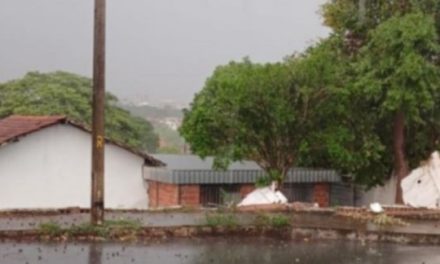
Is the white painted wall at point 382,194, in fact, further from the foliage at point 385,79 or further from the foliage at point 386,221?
the foliage at point 386,221

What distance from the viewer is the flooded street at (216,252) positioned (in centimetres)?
1098

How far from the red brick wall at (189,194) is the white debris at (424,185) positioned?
755cm

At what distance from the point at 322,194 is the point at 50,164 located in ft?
38.4

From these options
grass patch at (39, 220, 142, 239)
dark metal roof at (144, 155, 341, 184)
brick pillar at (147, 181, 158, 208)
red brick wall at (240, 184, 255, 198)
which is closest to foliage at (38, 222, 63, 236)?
grass patch at (39, 220, 142, 239)

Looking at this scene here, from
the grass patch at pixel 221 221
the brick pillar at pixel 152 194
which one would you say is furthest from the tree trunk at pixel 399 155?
the grass patch at pixel 221 221

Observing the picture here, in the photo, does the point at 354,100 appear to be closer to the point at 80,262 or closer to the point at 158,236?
the point at 158,236

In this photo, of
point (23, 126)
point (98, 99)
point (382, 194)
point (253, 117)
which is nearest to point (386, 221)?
point (253, 117)

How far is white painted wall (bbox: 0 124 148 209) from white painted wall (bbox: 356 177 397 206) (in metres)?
10.4

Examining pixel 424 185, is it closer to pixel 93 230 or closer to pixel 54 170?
pixel 54 170

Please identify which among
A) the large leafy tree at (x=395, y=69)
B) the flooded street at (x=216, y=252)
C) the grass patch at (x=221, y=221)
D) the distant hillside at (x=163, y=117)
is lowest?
the flooded street at (x=216, y=252)

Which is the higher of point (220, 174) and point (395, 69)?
point (395, 69)

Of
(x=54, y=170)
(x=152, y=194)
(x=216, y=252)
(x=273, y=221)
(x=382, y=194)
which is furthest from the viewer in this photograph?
(x=382, y=194)

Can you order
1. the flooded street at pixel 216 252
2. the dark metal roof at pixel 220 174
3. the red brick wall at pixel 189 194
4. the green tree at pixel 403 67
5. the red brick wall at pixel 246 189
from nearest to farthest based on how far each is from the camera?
the flooded street at pixel 216 252 < the green tree at pixel 403 67 < the dark metal roof at pixel 220 174 < the red brick wall at pixel 189 194 < the red brick wall at pixel 246 189

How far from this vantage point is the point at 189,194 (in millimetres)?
24625
